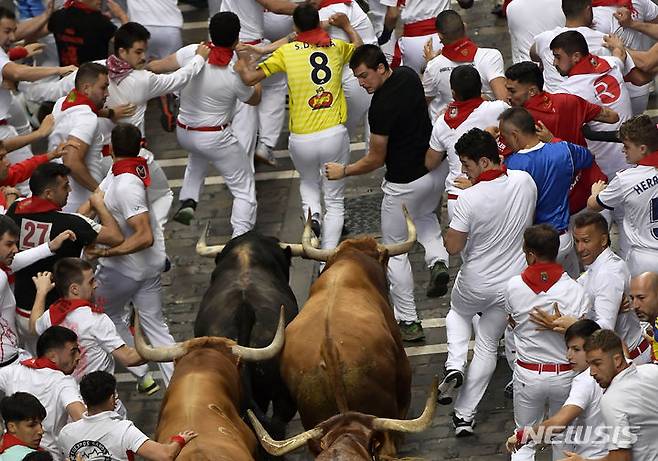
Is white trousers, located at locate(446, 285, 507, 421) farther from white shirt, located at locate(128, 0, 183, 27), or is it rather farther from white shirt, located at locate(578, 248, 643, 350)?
white shirt, located at locate(128, 0, 183, 27)


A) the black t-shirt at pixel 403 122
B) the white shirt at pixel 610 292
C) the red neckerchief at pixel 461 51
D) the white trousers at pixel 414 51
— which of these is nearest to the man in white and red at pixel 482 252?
the white shirt at pixel 610 292

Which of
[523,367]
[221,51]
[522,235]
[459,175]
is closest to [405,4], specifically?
[221,51]

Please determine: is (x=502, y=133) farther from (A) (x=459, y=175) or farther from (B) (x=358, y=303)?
(B) (x=358, y=303)

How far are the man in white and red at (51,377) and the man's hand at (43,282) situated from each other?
1016mm

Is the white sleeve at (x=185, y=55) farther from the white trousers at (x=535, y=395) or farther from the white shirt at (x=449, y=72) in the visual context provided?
the white trousers at (x=535, y=395)

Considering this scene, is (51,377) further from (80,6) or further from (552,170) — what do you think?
(80,6)

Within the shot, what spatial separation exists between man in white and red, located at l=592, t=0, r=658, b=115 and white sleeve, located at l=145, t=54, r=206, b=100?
4181mm

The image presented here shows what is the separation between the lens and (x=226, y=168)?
52.4ft

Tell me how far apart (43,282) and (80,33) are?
5161 mm

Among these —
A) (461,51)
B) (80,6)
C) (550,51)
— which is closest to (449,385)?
(461,51)

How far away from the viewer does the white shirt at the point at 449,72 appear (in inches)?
584

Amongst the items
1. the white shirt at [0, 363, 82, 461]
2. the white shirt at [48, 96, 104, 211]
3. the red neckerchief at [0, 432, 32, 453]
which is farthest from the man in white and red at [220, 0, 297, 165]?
the red neckerchief at [0, 432, 32, 453]

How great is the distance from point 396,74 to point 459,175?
3.91 ft

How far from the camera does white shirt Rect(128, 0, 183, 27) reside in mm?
18156
